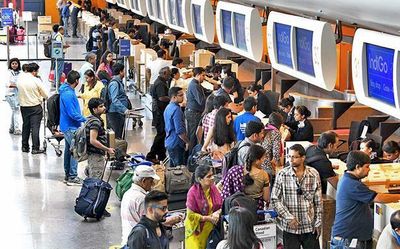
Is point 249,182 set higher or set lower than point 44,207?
higher

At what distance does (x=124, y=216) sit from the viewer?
24.1ft

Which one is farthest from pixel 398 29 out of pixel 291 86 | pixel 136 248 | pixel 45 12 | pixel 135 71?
pixel 45 12

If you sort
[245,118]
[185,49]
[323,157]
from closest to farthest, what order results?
[323,157], [245,118], [185,49]

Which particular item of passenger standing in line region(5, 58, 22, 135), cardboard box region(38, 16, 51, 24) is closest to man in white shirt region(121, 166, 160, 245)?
passenger standing in line region(5, 58, 22, 135)

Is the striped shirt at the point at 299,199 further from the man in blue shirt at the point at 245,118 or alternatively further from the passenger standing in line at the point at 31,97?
the passenger standing in line at the point at 31,97

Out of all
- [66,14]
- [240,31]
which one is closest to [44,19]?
[66,14]

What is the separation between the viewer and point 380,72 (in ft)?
17.6

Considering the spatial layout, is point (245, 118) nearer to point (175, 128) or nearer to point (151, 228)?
point (175, 128)

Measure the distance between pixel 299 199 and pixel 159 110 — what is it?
22.3 ft

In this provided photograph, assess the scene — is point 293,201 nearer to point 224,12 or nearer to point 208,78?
point 224,12

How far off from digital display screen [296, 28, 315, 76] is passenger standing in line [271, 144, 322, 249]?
0.67m

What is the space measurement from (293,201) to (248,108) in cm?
257

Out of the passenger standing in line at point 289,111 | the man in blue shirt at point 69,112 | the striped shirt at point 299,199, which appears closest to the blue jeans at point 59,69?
the man in blue shirt at point 69,112

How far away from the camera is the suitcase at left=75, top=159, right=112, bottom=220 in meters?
10.8
